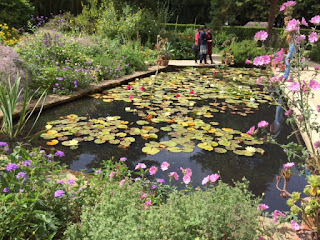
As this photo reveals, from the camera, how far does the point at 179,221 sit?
1700mm

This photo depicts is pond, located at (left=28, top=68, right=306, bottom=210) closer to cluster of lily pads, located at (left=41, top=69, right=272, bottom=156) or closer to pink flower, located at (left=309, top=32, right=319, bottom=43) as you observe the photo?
cluster of lily pads, located at (left=41, top=69, right=272, bottom=156)

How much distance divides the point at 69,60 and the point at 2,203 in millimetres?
5459

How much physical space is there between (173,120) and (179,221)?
3218 millimetres

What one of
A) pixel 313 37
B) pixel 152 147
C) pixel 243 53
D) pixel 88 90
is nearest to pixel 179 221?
pixel 313 37

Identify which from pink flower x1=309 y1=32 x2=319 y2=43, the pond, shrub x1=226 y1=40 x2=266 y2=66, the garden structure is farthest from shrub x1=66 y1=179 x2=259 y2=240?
shrub x1=226 y1=40 x2=266 y2=66

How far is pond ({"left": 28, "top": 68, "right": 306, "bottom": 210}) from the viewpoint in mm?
3535

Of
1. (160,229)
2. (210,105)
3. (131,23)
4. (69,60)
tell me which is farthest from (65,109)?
(131,23)

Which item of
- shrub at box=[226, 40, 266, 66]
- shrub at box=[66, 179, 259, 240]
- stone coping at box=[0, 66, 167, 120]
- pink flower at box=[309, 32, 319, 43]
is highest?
pink flower at box=[309, 32, 319, 43]

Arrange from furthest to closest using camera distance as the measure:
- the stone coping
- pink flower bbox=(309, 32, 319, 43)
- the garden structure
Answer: the stone coping < pink flower bbox=(309, 32, 319, 43) < the garden structure

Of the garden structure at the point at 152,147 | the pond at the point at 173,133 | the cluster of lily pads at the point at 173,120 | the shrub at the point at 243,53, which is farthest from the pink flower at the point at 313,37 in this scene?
the shrub at the point at 243,53

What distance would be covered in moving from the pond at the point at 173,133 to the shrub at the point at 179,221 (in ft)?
4.41

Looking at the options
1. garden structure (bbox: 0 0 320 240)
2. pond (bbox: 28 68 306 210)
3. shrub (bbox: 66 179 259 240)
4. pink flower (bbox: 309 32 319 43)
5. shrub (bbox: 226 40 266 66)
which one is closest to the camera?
shrub (bbox: 66 179 259 240)

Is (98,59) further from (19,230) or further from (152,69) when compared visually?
(19,230)

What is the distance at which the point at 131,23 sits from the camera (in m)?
12.5
